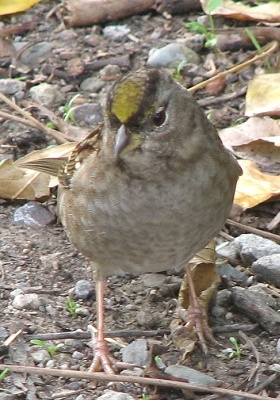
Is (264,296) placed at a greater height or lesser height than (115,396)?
lesser

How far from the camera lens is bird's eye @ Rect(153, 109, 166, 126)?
3385 mm

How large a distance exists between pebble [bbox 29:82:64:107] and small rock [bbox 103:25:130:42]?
532mm

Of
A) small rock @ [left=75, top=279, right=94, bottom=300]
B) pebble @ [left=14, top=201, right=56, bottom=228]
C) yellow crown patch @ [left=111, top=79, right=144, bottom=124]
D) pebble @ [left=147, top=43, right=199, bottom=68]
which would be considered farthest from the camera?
pebble @ [left=147, top=43, right=199, bottom=68]

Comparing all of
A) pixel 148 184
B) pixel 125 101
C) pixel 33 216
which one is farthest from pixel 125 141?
pixel 33 216

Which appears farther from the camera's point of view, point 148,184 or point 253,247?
point 253,247

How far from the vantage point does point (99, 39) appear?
563 centimetres

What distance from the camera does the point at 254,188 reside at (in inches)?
175

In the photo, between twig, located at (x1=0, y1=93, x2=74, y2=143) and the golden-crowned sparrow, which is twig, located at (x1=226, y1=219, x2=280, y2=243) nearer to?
the golden-crowned sparrow

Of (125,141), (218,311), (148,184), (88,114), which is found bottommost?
(218,311)

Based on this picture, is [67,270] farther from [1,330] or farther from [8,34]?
[8,34]

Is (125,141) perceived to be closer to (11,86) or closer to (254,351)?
(254,351)

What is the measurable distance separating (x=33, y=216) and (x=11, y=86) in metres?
1.10

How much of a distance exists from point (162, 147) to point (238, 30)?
2.28m

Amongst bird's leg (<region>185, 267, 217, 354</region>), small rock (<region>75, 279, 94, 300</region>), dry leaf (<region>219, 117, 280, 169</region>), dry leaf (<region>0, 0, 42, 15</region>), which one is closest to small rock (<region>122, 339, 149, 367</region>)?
bird's leg (<region>185, 267, 217, 354</region>)
